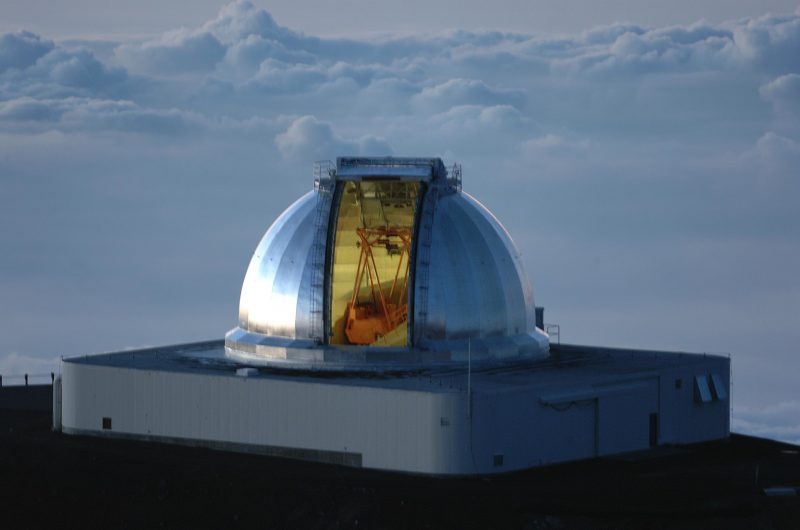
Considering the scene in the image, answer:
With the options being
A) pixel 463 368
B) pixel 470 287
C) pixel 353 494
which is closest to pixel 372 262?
pixel 470 287

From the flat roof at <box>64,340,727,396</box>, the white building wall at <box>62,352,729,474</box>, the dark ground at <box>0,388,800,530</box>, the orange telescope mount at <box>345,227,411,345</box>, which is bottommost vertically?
the dark ground at <box>0,388,800,530</box>

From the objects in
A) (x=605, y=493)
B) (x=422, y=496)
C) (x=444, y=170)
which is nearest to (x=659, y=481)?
(x=605, y=493)

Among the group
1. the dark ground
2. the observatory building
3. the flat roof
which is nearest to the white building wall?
the observatory building

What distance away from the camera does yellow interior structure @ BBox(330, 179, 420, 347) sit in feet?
236

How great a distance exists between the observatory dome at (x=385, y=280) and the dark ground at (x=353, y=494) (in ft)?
18.8

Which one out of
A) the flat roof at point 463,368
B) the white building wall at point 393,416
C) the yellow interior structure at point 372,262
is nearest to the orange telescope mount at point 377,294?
the yellow interior structure at point 372,262

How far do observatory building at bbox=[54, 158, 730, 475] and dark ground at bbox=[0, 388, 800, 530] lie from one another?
1.10 meters

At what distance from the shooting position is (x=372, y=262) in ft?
241

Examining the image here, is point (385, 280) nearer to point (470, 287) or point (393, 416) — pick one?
point (470, 287)

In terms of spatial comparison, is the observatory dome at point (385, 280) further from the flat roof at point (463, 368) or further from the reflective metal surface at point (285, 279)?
the flat roof at point (463, 368)

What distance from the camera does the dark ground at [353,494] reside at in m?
60.3

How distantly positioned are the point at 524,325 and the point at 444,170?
20.3 ft

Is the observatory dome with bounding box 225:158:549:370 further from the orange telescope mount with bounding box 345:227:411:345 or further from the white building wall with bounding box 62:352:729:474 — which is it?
the white building wall with bounding box 62:352:729:474

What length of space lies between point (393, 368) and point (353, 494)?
910cm
